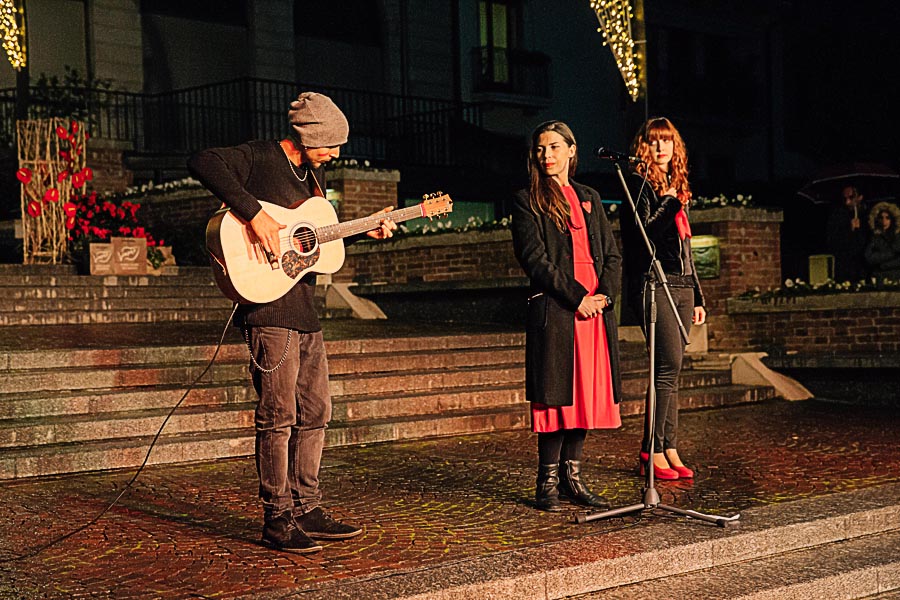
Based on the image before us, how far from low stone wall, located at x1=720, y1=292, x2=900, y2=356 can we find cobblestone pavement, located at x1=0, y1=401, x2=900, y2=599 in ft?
6.93

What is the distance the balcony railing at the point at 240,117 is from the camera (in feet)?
70.7

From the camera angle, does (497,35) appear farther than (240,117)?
Yes

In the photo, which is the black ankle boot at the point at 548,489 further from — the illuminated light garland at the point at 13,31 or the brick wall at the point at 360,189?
the illuminated light garland at the point at 13,31

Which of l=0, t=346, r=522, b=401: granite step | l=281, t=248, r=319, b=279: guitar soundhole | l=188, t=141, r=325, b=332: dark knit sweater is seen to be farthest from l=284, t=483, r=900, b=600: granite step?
l=0, t=346, r=522, b=401: granite step

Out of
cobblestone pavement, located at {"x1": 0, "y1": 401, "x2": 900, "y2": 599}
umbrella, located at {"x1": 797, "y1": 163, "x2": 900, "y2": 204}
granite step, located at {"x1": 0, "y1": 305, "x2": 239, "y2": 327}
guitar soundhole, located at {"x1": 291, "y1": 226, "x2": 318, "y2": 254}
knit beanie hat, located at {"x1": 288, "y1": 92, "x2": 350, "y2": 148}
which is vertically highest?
umbrella, located at {"x1": 797, "y1": 163, "x2": 900, "y2": 204}

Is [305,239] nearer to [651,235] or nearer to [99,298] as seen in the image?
[651,235]

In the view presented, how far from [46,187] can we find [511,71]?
16.1 metres

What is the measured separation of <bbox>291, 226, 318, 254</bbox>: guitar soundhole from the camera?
5.14 meters

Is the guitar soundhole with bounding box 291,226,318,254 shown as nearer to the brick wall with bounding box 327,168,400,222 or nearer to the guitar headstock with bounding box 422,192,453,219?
the guitar headstock with bounding box 422,192,453,219

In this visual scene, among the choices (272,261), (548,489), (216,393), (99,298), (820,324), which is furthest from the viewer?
(99,298)

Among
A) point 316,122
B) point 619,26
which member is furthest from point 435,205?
point 619,26

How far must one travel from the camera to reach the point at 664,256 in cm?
677

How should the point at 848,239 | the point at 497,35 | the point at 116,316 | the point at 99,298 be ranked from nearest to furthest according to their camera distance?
the point at 116,316 < the point at 99,298 < the point at 848,239 < the point at 497,35

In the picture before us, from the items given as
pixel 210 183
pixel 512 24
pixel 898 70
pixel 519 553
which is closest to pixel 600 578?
pixel 519 553
